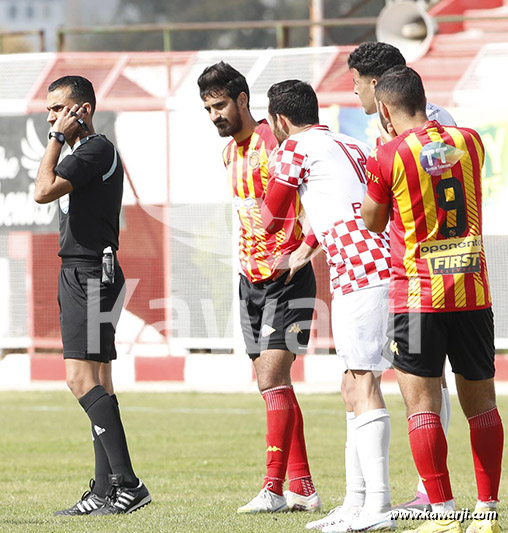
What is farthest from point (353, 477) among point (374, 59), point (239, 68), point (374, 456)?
point (239, 68)

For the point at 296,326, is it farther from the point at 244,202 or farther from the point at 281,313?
the point at 244,202

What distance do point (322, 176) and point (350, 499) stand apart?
164cm

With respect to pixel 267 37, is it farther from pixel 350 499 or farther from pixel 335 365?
pixel 350 499

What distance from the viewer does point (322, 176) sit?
19.2 feet

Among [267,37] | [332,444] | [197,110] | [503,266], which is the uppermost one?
[267,37]

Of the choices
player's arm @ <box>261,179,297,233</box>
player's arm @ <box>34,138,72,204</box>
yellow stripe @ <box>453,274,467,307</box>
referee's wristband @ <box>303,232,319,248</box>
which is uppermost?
player's arm @ <box>34,138,72,204</box>

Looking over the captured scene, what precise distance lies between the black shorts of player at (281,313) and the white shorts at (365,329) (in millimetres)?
965

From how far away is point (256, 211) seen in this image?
676 centimetres

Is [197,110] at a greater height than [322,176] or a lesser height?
greater

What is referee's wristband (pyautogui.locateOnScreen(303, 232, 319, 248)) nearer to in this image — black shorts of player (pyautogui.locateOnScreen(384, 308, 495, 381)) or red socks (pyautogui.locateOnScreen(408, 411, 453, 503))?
black shorts of player (pyautogui.locateOnScreen(384, 308, 495, 381))

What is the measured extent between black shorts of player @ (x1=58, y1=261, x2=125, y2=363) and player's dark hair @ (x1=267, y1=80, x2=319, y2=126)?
1.33m

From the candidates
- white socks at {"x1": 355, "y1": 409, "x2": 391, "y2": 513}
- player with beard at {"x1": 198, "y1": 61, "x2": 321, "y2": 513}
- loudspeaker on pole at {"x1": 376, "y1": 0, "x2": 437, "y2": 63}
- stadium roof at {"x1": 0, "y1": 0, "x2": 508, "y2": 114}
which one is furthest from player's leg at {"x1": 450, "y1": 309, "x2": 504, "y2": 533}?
loudspeaker on pole at {"x1": 376, "y1": 0, "x2": 437, "y2": 63}

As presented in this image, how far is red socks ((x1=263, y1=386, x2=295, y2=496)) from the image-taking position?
6.46 m

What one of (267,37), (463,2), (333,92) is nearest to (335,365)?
(333,92)
